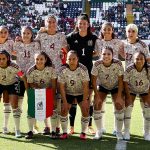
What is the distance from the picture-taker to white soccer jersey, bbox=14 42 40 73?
22.7ft

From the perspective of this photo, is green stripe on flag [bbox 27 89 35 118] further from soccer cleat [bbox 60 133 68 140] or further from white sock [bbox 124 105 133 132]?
white sock [bbox 124 105 133 132]

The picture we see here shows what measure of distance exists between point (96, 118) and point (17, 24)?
24.4 m

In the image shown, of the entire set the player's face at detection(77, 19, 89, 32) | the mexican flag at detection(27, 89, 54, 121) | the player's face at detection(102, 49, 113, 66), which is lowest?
the mexican flag at detection(27, 89, 54, 121)

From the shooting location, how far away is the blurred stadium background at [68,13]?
2856 cm

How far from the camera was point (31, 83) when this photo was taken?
21.7 ft

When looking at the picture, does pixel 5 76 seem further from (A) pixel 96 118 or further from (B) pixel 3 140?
(A) pixel 96 118

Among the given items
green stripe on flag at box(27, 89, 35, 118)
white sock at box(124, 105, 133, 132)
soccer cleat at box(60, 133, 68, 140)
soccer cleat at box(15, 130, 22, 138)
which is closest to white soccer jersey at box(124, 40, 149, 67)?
white sock at box(124, 105, 133, 132)

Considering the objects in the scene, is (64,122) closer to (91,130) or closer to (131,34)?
(91,130)

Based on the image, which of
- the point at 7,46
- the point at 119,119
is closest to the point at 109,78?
the point at 119,119

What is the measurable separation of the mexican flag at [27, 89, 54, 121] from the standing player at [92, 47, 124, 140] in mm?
707

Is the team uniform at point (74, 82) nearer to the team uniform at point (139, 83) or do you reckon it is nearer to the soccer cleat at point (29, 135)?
the soccer cleat at point (29, 135)

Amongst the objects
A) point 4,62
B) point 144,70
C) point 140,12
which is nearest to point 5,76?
point 4,62

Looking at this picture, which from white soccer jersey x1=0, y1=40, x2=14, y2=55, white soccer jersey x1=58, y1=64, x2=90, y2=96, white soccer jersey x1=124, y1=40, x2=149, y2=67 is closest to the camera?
white soccer jersey x1=58, y1=64, x2=90, y2=96

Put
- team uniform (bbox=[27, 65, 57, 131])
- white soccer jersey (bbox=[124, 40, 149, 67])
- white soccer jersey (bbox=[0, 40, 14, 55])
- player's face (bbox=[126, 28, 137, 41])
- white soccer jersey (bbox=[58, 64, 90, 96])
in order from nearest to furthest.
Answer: white soccer jersey (bbox=[58, 64, 90, 96]) < team uniform (bbox=[27, 65, 57, 131]) < player's face (bbox=[126, 28, 137, 41]) < white soccer jersey (bbox=[124, 40, 149, 67]) < white soccer jersey (bbox=[0, 40, 14, 55])
